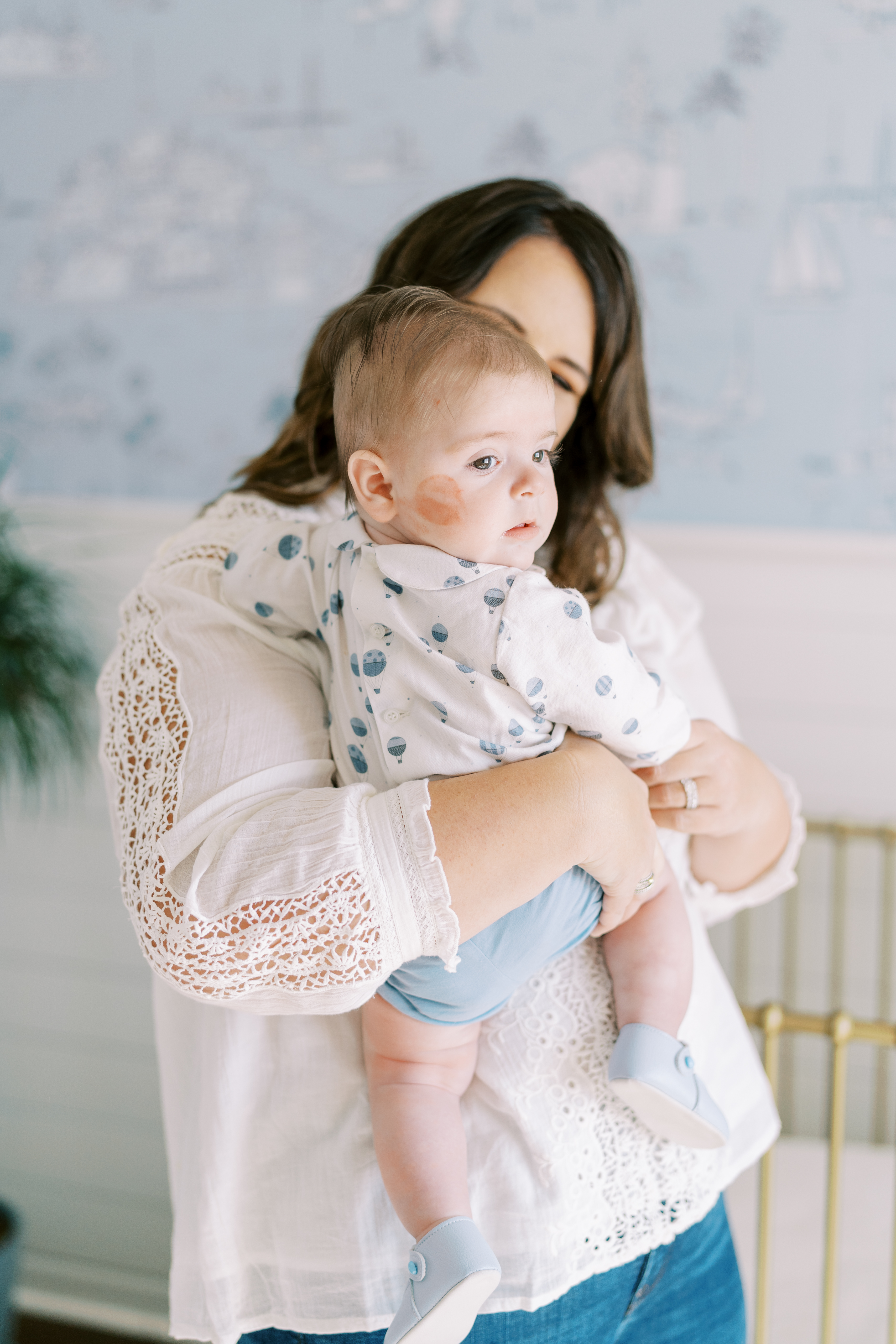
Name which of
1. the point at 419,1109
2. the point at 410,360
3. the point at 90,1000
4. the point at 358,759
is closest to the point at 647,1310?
the point at 419,1109

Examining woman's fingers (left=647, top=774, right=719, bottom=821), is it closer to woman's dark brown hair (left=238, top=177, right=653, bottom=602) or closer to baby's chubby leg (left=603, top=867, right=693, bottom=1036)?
baby's chubby leg (left=603, top=867, right=693, bottom=1036)

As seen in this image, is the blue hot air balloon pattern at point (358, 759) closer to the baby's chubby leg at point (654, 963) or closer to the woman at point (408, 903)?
the woman at point (408, 903)

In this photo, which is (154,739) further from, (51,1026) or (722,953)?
(51,1026)

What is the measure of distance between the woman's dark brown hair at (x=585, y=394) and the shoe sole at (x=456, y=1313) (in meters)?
Answer: 0.66

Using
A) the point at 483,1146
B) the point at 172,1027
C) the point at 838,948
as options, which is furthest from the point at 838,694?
the point at 172,1027

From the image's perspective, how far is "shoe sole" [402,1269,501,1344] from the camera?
2.27 ft

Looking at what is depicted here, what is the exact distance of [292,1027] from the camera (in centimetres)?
86

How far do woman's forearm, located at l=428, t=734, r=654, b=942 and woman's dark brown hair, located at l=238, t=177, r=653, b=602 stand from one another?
0.36 meters

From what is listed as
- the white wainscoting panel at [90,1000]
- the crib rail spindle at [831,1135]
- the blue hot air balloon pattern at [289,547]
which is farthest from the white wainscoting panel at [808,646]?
the blue hot air balloon pattern at [289,547]

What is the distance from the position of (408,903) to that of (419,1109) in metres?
0.22

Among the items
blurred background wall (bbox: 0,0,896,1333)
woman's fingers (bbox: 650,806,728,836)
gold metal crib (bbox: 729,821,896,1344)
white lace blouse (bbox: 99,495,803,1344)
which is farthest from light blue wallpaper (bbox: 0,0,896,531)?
white lace blouse (bbox: 99,495,803,1344)

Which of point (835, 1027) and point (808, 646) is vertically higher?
point (808, 646)

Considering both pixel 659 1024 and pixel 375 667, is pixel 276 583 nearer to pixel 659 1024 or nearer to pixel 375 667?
pixel 375 667

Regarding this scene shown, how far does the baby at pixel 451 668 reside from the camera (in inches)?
28.5
